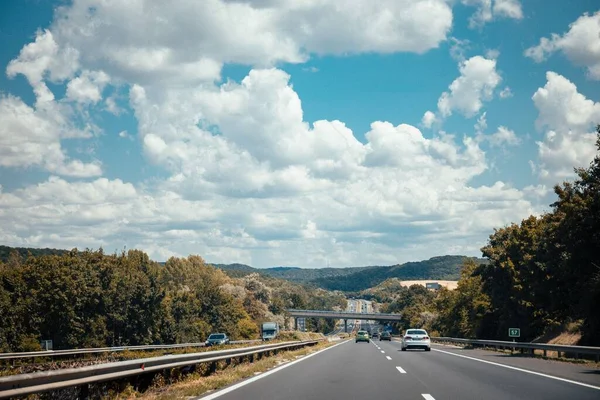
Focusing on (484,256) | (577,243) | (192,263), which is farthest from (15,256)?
(577,243)

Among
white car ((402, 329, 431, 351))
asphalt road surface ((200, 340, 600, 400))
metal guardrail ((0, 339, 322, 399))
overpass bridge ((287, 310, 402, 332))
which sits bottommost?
overpass bridge ((287, 310, 402, 332))

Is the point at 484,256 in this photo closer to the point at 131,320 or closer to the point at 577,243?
the point at 577,243

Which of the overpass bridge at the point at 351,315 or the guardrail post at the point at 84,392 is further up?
the guardrail post at the point at 84,392

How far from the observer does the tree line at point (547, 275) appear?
3925 centimetres

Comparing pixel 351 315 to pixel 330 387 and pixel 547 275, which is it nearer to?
pixel 547 275

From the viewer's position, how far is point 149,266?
336ft

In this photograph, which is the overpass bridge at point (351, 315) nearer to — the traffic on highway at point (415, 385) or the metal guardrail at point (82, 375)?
the traffic on highway at point (415, 385)

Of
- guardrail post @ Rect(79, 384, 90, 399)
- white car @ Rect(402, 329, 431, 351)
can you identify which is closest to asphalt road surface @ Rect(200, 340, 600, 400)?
guardrail post @ Rect(79, 384, 90, 399)

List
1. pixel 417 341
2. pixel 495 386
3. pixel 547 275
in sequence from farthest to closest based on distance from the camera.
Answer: pixel 547 275 < pixel 417 341 < pixel 495 386

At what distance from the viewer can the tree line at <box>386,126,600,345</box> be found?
39.2m

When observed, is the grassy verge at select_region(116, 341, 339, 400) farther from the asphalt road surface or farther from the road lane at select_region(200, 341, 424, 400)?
the road lane at select_region(200, 341, 424, 400)

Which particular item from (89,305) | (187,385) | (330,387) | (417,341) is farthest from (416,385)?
(89,305)

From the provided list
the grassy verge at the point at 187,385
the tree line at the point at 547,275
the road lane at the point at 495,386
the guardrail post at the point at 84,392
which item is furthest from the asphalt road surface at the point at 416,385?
the tree line at the point at 547,275

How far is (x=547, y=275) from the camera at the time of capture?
49812 millimetres
